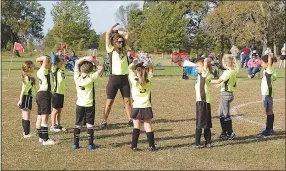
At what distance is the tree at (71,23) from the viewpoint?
62.6 meters

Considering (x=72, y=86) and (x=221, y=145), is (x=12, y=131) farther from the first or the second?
(x=72, y=86)

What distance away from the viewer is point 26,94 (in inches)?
338

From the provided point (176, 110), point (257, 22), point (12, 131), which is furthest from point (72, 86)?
point (257, 22)

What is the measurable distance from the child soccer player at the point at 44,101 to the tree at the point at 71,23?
179 ft

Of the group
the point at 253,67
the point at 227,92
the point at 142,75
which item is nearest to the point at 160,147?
the point at 142,75

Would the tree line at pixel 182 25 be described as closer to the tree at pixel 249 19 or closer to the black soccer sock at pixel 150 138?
the tree at pixel 249 19

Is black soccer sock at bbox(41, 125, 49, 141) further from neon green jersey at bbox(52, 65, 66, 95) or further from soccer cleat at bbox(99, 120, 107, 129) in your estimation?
soccer cleat at bbox(99, 120, 107, 129)

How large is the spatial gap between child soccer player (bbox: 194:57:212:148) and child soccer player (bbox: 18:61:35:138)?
330 cm

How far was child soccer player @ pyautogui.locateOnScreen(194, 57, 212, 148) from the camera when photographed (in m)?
7.62

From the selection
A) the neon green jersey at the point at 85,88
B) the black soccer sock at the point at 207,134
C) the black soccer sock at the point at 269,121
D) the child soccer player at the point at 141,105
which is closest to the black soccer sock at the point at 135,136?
the child soccer player at the point at 141,105

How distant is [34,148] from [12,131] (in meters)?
1.65

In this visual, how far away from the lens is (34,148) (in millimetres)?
7562

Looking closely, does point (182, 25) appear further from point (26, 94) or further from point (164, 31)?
point (26, 94)

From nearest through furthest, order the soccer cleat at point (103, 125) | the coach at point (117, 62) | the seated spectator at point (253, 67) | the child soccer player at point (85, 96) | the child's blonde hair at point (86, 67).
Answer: the child soccer player at point (85, 96), the child's blonde hair at point (86, 67), the coach at point (117, 62), the soccer cleat at point (103, 125), the seated spectator at point (253, 67)
